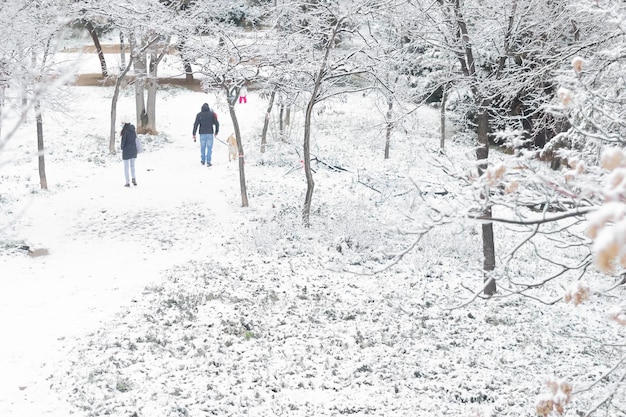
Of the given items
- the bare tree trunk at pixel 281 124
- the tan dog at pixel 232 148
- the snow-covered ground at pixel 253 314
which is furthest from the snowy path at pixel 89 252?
the bare tree trunk at pixel 281 124

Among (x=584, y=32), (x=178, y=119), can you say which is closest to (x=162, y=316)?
(x=584, y=32)

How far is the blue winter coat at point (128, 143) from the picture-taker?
1418 centimetres

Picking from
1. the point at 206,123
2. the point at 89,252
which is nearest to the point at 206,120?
the point at 206,123

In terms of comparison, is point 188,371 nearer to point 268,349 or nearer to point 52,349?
point 268,349

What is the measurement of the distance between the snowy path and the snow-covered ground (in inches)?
1.7

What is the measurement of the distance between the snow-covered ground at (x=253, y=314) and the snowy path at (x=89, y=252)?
4 centimetres

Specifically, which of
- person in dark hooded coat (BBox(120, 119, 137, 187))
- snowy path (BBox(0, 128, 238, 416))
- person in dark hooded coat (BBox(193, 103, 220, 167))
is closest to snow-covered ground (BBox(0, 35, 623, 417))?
snowy path (BBox(0, 128, 238, 416))

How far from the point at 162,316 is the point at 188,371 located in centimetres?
160

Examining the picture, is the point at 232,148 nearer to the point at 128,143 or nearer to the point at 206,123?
the point at 206,123

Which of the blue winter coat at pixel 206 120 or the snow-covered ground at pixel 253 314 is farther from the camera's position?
the blue winter coat at pixel 206 120

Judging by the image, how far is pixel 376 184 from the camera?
17094 millimetres

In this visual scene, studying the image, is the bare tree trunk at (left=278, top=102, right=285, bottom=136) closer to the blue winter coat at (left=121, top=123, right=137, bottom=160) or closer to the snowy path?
the snowy path

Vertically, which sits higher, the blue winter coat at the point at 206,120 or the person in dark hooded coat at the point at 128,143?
the blue winter coat at the point at 206,120

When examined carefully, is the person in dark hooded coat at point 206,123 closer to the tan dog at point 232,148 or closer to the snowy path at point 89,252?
the tan dog at point 232,148
